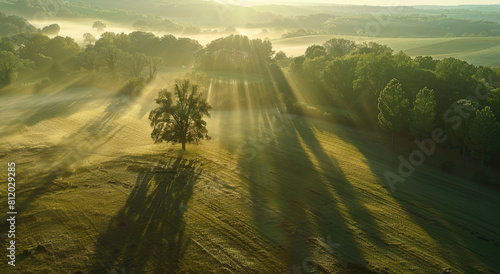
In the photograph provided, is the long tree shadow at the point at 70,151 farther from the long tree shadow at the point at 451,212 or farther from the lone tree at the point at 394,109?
the lone tree at the point at 394,109

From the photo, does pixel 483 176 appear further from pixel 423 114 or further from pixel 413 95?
pixel 413 95

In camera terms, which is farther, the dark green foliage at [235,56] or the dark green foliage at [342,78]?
the dark green foliage at [235,56]

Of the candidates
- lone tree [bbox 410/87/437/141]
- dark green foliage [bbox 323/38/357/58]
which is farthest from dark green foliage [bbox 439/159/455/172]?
dark green foliage [bbox 323/38/357/58]

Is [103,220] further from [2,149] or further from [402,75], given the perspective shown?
[402,75]

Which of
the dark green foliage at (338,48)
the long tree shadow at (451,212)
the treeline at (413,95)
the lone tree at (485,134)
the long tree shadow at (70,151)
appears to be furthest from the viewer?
the dark green foliage at (338,48)

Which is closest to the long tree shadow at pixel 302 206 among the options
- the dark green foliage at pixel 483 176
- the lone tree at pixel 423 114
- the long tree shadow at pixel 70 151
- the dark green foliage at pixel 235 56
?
the lone tree at pixel 423 114

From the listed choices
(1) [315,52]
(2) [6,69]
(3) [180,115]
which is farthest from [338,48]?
(2) [6,69]

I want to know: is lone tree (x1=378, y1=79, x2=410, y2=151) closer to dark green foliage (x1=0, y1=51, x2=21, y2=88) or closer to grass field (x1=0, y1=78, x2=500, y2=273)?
grass field (x1=0, y1=78, x2=500, y2=273)
